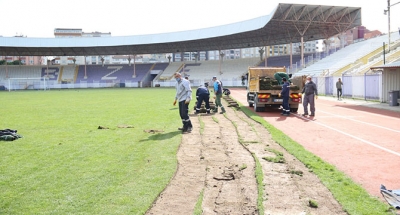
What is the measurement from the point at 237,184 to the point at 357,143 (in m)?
4.90

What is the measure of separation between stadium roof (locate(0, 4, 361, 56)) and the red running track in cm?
2988

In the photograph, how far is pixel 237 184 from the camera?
5.40 m

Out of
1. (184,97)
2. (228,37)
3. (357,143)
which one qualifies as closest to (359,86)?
(357,143)

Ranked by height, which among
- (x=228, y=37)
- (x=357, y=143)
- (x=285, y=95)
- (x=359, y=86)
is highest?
(x=228, y=37)

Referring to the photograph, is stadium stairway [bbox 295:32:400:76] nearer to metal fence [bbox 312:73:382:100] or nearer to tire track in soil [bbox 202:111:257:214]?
metal fence [bbox 312:73:382:100]

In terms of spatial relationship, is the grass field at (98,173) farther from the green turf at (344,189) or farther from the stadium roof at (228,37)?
the stadium roof at (228,37)

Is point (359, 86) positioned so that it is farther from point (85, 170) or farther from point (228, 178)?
point (85, 170)

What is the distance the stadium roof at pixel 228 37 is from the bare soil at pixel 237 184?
116 feet

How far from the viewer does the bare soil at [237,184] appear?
14.6 ft

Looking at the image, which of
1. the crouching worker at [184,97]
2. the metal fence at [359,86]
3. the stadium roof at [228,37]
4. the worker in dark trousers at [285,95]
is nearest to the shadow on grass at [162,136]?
the crouching worker at [184,97]

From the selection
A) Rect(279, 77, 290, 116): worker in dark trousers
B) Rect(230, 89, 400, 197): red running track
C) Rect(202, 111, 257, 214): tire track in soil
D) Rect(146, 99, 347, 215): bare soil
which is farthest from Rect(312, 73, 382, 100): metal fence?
Rect(146, 99, 347, 215): bare soil

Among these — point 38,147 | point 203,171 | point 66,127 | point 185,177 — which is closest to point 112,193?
point 185,177

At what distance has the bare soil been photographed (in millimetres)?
4449

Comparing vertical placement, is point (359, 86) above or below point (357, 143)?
above
